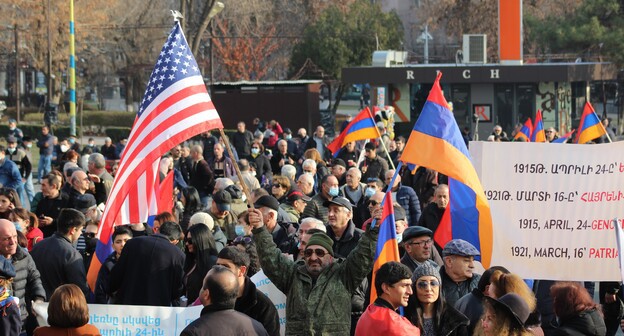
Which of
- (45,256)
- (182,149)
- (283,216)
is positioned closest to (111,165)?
(182,149)

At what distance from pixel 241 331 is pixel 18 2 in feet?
155

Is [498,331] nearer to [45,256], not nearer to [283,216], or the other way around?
[45,256]

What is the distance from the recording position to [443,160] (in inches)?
345

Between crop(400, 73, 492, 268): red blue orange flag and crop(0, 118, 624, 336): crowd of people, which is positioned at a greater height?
crop(400, 73, 492, 268): red blue orange flag

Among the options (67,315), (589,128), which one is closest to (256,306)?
(67,315)

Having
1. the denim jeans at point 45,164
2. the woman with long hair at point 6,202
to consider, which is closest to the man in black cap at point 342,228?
the woman with long hair at point 6,202

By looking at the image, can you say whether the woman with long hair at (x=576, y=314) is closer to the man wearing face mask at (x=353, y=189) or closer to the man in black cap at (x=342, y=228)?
the man in black cap at (x=342, y=228)

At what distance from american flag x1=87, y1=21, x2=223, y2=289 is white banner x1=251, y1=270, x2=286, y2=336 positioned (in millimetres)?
1297

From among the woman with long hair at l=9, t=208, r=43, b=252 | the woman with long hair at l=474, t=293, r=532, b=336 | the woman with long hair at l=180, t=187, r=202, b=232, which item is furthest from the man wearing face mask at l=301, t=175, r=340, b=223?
the woman with long hair at l=474, t=293, r=532, b=336

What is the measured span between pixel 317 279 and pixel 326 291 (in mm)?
131

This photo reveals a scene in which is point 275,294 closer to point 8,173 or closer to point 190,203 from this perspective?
point 190,203

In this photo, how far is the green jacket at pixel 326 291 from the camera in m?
7.51

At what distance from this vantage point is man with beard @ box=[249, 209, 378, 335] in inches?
296

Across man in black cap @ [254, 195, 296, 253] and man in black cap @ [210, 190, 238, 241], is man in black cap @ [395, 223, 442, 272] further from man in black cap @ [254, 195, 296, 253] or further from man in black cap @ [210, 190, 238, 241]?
man in black cap @ [210, 190, 238, 241]
